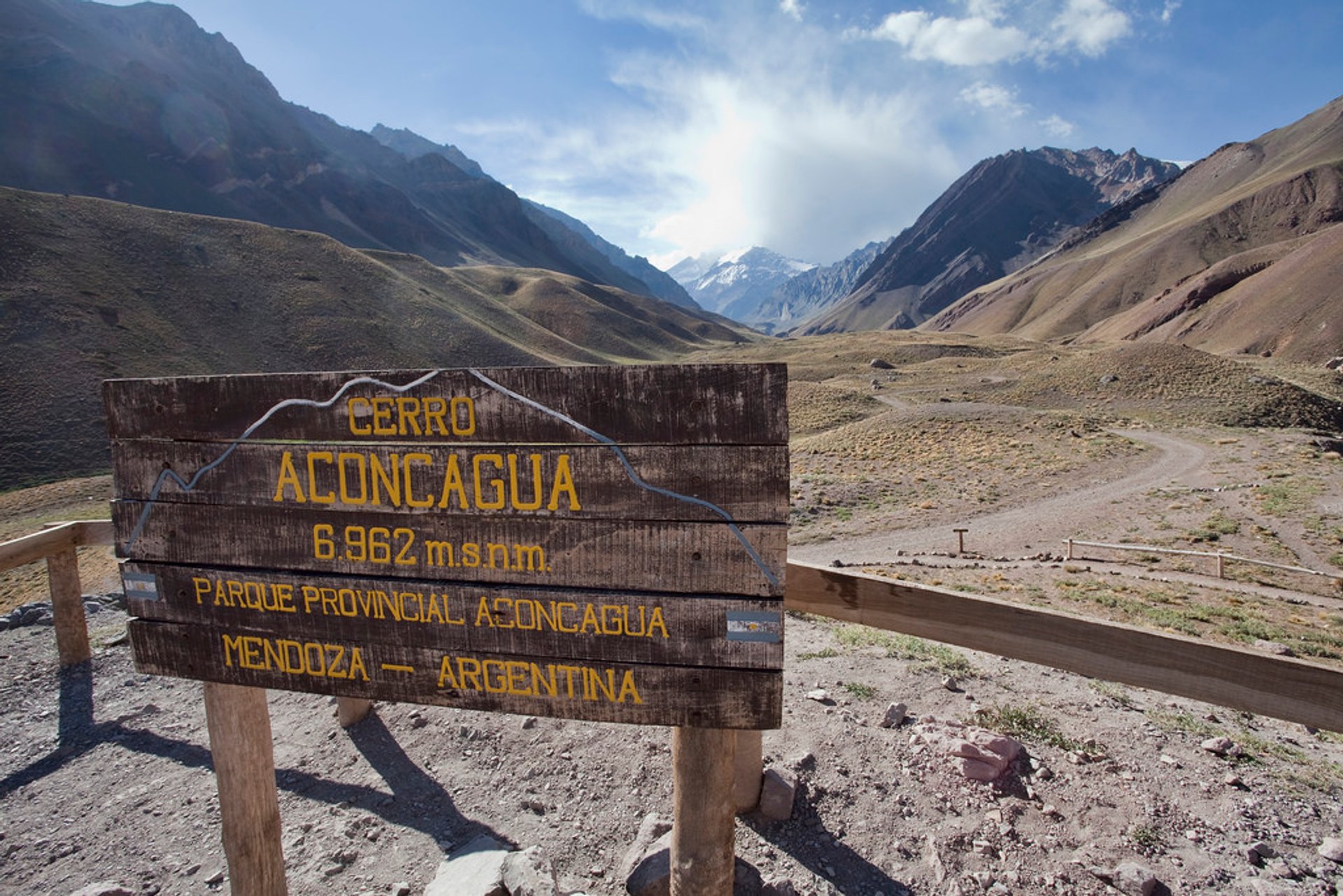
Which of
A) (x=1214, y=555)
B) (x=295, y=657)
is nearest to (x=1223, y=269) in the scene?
(x=1214, y=555)

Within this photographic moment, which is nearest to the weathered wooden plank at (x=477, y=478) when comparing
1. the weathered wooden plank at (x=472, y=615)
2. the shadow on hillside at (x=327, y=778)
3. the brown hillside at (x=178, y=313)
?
the weathered wooden plank at (x=472, y=615)

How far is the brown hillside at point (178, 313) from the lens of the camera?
156ft

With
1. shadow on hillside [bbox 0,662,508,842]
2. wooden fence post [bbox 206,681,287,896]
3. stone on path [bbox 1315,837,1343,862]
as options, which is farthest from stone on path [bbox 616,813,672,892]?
stone on path [bbox 1315,837,1343,862]

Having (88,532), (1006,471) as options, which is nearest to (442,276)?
(1006,471)

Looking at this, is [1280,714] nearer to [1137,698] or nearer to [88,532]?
[1137,698]

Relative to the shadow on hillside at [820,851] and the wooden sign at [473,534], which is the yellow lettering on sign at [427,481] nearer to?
the wooden sign at [473,534]

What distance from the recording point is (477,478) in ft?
8.45

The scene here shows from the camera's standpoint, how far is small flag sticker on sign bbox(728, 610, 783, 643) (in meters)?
2.45

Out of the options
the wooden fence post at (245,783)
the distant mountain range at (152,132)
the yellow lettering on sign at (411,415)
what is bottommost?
the wooden fence post at (245,783)

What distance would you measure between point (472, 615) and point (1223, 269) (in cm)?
13497

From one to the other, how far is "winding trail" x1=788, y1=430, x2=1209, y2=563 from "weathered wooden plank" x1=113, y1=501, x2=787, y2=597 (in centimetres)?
1400

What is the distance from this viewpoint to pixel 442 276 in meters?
122

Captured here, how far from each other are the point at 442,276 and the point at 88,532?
412 ft

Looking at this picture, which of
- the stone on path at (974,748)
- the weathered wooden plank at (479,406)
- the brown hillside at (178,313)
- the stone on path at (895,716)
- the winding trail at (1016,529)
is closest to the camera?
the weathered wooden plank at (479,406)
